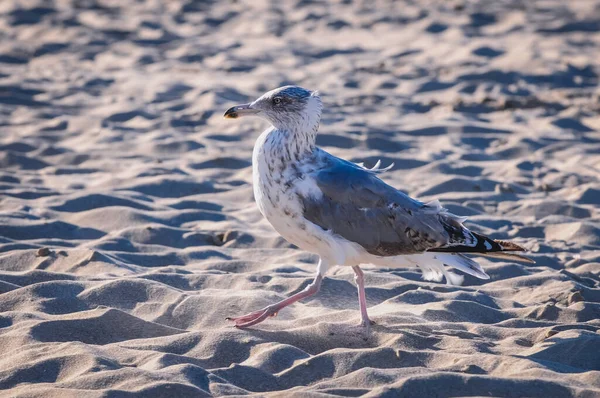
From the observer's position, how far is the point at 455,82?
11.2 m

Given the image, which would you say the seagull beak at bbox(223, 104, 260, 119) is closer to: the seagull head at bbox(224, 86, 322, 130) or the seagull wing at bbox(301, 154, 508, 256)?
the seagull head at bbox(224, 86, 322, 130)

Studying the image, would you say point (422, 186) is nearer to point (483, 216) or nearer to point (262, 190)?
point (483, 216)

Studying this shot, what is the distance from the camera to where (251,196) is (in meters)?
7.78

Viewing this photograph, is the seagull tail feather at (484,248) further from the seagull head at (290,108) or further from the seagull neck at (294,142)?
the seagull head at (290,108)

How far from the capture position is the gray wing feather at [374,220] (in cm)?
504

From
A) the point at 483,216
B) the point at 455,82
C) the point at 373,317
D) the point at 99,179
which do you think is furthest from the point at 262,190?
the point at 455,82

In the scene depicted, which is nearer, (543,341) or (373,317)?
(543,341)

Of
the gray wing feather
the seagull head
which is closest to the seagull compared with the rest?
the gray wing feather

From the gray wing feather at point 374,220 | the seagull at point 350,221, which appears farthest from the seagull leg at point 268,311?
the gray wing feather at point 374,220

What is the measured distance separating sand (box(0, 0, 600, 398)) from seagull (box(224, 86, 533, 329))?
1.13 ft

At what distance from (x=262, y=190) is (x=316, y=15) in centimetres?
994

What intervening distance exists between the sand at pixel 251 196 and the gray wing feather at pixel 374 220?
0.44m

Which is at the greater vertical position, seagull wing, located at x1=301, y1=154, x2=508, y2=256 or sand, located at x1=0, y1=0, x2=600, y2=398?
seagull wing, located at x1=301, y1=154, x2=508, y2=256

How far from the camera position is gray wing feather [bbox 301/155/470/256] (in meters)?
5.04
